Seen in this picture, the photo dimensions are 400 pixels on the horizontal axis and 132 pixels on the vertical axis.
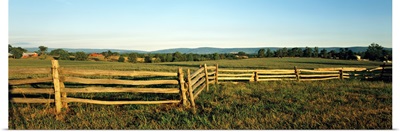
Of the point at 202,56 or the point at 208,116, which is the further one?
the point at 202,56

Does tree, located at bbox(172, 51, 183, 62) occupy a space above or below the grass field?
above

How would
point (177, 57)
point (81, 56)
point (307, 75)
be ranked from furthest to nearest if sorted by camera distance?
point (177, 57)
point (81, 56)
point (307, 75)

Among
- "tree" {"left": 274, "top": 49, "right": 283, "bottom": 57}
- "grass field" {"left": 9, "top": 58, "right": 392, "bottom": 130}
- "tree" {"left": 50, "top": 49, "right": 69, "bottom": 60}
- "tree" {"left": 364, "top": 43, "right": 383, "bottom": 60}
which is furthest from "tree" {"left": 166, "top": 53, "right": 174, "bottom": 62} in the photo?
"grass field" {"left": 9, "top": 58, "right": 392, "bottom": 130}

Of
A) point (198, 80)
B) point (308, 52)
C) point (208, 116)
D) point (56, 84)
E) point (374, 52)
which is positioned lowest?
point (208, 116)

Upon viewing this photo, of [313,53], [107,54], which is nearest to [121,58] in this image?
[107,54]

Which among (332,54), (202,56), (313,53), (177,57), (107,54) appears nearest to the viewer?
(107,54)

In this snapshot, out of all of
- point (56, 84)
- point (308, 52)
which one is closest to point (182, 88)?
point (56, 84)

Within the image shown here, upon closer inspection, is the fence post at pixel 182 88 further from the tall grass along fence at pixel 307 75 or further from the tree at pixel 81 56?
the tree at pixel 81 56

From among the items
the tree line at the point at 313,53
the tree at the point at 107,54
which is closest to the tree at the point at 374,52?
the tree line at the point at 313,53

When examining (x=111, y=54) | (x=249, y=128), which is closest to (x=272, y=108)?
(x=249, y=128)

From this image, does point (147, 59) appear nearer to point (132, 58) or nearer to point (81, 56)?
point (132, 58)

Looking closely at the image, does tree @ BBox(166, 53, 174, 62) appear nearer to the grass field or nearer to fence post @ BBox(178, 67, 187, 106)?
the grass field

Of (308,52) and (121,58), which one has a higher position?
(308,52)

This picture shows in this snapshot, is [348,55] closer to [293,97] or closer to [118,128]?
[293,97]
